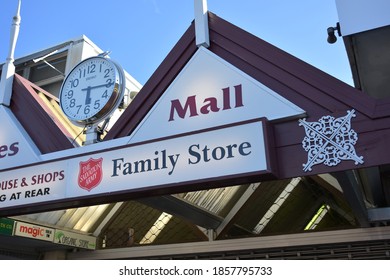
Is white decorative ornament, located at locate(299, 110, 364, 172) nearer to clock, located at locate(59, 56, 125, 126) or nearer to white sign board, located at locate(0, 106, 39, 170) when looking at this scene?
clock, located at locate(59, 56, 125, 126)

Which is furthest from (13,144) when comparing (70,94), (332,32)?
(332,32)

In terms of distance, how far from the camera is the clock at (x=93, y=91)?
5754mm

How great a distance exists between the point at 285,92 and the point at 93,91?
265 centimetres

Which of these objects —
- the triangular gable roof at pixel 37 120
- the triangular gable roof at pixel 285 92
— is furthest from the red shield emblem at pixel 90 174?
the triangular gable roof at pixel 37 120

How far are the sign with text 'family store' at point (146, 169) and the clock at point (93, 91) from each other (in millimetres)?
763

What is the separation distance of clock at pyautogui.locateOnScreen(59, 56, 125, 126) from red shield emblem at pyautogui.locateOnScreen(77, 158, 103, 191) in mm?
808

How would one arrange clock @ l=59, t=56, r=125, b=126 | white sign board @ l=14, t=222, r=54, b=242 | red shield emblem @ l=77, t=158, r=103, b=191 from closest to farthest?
red shield emblem @ l=77, t=158, r=103, b=191 → clock @ l=59, t=56, r=125, b=126 → white sign board @ l=14, t=222, r=54, b=242

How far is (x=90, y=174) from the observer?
201 inches

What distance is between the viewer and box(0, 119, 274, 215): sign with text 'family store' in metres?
4.28

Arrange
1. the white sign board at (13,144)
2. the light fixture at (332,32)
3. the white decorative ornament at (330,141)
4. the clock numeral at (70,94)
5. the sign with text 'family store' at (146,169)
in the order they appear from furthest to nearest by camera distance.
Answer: the clock numeral at (70,94)
the white sign board at (13,144)
the light fixture at (332,32)
the sign with text 'family store' at (146,169)
the white decorative ornament at (330,141)

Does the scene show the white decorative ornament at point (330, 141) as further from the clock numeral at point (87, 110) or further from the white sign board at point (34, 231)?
the white sign board at point (34, 231)

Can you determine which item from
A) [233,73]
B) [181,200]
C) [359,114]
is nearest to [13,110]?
[181,200]

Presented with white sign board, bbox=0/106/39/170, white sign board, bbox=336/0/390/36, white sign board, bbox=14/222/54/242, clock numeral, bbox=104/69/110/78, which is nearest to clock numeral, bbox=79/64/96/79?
clock numeral, bbox=104/69/110/78
